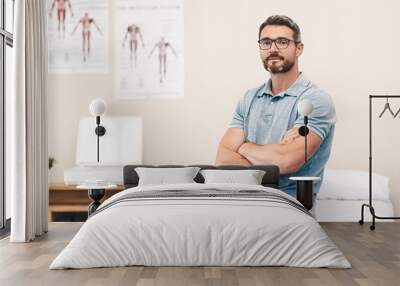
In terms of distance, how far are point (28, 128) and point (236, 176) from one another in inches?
85.8

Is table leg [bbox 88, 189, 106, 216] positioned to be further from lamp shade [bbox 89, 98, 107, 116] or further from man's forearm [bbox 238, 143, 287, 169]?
man's forearm [bbox 238, 143, 287, 169]

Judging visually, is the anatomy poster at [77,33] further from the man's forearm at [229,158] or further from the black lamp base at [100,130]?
the man's forearm at [229,158]

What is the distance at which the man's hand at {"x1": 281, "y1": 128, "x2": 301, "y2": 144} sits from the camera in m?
7.01

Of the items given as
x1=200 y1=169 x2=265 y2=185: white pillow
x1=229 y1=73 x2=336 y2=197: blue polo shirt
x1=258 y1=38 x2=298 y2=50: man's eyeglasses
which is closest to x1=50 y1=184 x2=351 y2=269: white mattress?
x1=200 y1=169 x2=265 y2=185: white pillow

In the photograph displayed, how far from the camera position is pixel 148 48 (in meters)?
7.29

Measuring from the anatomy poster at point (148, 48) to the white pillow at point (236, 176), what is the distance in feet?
4.00

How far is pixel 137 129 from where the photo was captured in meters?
7.23

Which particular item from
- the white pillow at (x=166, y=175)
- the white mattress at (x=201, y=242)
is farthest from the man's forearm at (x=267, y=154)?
the white mattress at (x=201, y=242)

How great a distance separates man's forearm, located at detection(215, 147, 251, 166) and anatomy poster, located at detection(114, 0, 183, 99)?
85cm

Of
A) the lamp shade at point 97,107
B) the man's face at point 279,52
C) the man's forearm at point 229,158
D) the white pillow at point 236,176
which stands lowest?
the white pillow at point 236,176

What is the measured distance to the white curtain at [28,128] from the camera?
572 cm

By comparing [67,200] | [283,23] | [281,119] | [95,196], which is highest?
[283,23]

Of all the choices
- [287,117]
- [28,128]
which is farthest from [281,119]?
[28,128]

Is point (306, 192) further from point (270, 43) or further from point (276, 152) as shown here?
point (270, 43)
